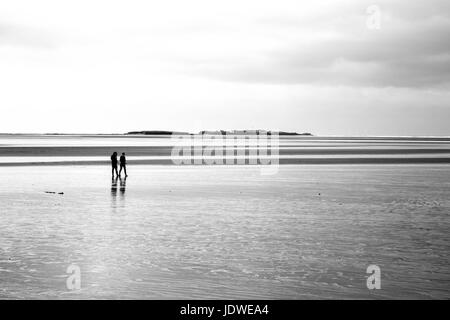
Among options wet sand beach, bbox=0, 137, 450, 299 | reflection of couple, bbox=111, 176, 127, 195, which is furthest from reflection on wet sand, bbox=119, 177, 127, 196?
wet sand beach, bbox=0, 137, 450, 299

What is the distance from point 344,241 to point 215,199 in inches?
445

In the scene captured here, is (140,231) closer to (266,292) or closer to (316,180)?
(266,292)

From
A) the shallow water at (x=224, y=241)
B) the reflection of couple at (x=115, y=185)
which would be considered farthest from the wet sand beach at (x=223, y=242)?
the reflection of couple at (x=115, y=185)

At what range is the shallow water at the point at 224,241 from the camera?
12172 millimetres

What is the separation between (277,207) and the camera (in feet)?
81.1

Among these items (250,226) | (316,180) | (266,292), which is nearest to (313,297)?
(266,292)

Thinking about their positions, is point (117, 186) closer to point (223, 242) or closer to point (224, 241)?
point (224, 241)

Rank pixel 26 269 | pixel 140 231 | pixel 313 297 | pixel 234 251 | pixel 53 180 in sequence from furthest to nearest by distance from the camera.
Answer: pixel 53 180
pixel 140 231
pixel 234 251
pixel 26 269
pixel 313 297

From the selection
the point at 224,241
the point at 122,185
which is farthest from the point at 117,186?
the point at 224,241

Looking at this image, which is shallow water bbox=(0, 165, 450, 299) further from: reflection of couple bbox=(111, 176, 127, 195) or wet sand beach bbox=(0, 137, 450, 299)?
reflection of couple bbox=(111, 176, 127, 195)

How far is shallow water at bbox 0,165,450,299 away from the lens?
12.2 m

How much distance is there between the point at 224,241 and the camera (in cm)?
1697

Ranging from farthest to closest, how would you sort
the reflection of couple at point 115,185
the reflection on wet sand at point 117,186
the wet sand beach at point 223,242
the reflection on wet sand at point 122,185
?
the reflection of couple at point 115,185, the reflection on wet sand at point 122,185, the reflection on wet sand at point 117,186, the wet sand beach at point 223,242

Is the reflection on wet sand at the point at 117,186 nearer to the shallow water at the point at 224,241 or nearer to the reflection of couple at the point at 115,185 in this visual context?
the reflection of couple at the point at 115,185
